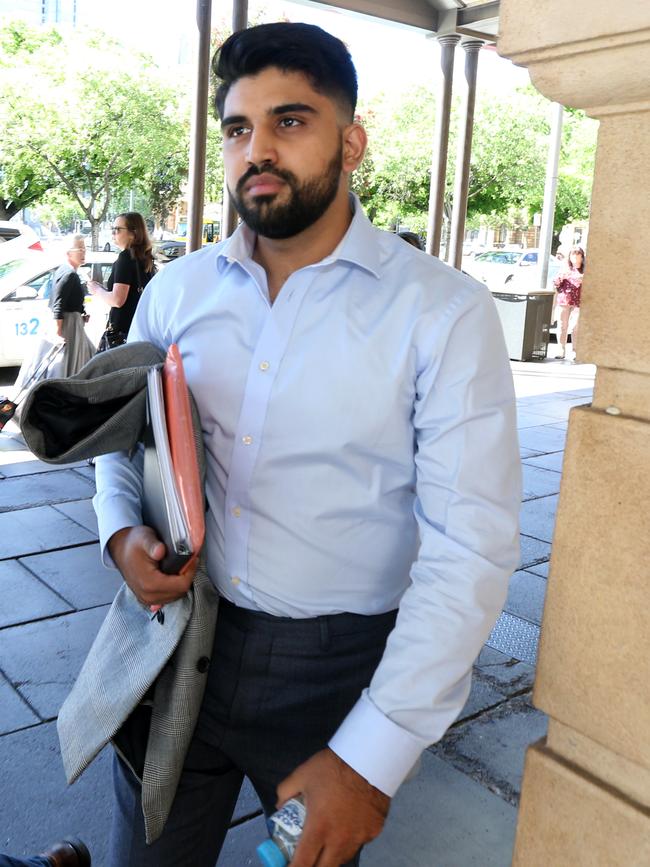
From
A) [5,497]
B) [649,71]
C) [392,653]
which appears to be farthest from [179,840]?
[5,497]

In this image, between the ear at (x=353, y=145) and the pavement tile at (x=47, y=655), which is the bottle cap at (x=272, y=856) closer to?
the ear at (x=353, y=145)

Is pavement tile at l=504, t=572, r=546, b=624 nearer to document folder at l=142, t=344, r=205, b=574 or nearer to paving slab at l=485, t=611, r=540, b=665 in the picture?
paving slab at l=485, t=611, r=540, b=665

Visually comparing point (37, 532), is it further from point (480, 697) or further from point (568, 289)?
point (568, 289)

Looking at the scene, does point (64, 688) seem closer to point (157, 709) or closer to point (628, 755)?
point (157, 709)

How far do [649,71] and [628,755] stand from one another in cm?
98

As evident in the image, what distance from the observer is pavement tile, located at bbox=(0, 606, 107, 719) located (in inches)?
144

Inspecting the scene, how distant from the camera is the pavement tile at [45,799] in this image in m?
2.81

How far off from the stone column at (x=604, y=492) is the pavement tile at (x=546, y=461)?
21.0ft

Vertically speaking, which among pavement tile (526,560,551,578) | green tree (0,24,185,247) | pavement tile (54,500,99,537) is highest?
green tree (0,24,185,247)

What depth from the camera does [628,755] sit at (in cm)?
134

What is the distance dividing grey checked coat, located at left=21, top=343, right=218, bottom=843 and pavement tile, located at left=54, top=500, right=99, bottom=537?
4.06 metres

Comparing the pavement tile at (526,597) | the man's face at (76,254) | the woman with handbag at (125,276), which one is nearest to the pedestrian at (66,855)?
the pavement tile at (526,597)

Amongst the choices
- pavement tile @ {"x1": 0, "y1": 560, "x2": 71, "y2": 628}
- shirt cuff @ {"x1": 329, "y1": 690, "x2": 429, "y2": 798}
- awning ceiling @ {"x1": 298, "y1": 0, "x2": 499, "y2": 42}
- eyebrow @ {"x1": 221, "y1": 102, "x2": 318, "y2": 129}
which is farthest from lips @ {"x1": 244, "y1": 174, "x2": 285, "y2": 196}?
awning ceiling @ {"x1": 298, "y1": 0, "x2": 499, "y2": 42}

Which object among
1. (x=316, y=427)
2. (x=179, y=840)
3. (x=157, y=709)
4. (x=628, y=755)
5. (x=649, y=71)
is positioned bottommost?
(x=179, y=840)
